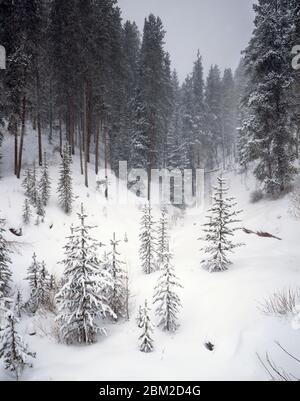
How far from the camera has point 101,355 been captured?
609 centimetres

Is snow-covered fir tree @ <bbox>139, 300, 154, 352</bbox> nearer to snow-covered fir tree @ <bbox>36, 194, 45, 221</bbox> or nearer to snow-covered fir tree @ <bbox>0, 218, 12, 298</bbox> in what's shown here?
snow-covered fir tree @ <bbox>0, 218, 12, 298</bbox>

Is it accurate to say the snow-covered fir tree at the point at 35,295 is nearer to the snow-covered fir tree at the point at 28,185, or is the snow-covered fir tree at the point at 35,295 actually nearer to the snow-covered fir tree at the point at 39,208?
the snow-covered fir tree at the point at 39,208

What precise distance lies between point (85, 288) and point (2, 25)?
57.6ft

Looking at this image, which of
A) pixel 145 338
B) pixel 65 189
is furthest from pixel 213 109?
pixel 145 338

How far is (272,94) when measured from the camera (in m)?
17.5

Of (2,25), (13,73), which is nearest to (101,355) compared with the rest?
(13,73)

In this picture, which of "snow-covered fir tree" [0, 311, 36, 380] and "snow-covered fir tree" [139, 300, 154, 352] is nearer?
"snow-covered fir tree" [0, 311, 36, 380]

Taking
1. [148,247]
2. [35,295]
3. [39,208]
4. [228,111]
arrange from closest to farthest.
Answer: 1. [35,295]
2. [148,247]
3. [39,208]
4. [228,111]

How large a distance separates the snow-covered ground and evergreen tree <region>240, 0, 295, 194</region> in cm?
454

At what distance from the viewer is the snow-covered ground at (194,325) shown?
533 cm

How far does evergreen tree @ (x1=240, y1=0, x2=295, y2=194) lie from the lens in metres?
17.2

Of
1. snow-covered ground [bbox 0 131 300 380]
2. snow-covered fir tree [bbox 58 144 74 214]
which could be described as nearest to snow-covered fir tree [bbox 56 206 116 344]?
snow-covered ground [bbox 0 131 300 380]

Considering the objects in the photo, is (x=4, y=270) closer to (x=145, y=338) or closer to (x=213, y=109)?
(x=145, y=338)

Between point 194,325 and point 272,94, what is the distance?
55.0ft
